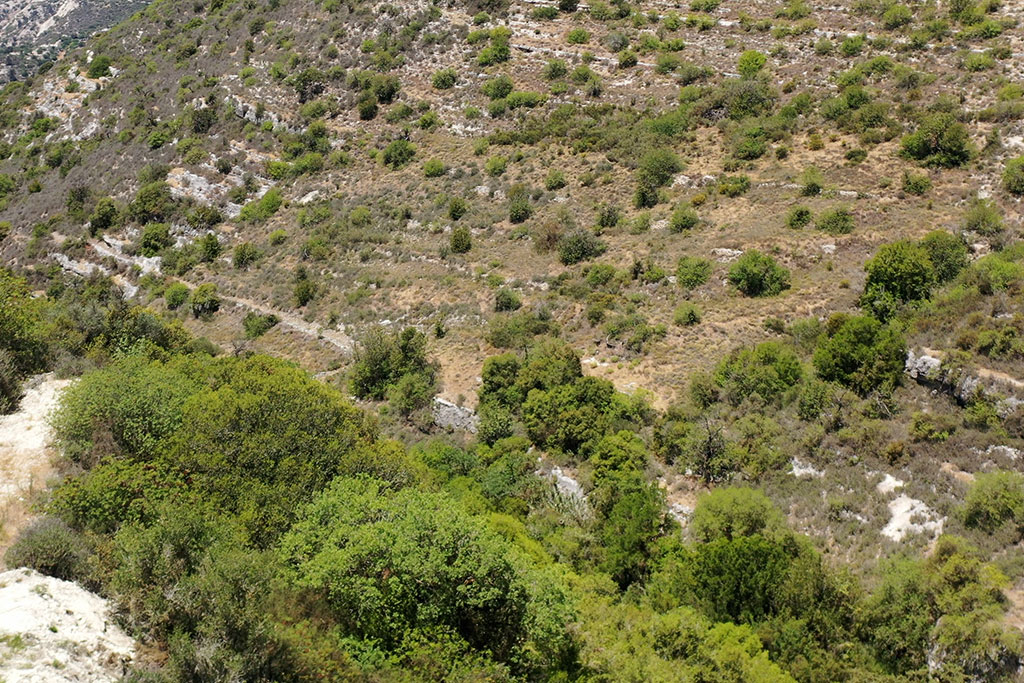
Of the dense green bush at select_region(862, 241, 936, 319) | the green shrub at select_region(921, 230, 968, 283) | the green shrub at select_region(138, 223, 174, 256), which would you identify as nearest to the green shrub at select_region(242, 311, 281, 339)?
the green shrub at select_region(138, 223, 174, 256)

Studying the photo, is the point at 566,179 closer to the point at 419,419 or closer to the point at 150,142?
the point at 419,419

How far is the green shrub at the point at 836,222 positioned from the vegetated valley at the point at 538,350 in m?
0.33

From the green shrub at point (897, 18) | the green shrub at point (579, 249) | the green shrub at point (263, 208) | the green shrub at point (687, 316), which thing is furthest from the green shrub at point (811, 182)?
the green shrub at point (263, 208)

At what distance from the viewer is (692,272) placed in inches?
1502

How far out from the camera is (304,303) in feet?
159

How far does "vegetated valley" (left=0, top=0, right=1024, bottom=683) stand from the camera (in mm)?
17312

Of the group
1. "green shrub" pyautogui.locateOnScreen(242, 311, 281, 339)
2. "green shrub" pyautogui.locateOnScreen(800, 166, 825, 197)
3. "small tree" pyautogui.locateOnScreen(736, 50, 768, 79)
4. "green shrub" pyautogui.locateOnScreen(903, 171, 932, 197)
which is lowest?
"green shrub" pyautogui.locateOnScreen(242, 311, 281, 339)

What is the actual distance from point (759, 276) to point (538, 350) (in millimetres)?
12141

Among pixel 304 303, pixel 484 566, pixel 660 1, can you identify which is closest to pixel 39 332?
pixel 304 303

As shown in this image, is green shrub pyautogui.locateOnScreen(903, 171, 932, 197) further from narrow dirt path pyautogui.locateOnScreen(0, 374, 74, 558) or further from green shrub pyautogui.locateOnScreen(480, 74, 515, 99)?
narrow dirt path pyautogui.locateOnScreen(0, 374, 74, 558)

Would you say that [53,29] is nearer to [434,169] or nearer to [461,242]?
[434,169]

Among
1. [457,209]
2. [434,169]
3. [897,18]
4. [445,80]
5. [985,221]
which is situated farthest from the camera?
[445,80]

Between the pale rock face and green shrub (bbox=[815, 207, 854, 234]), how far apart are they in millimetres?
37537

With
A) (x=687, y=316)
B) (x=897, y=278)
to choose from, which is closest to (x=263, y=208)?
(x=687, y=316)
